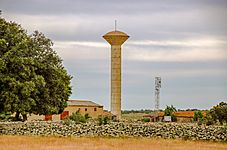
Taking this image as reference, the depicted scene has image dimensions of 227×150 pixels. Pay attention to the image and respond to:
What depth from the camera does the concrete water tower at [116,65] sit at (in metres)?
64.9

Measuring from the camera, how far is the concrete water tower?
64.9m

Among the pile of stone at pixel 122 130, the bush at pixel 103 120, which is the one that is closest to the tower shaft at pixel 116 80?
the bush at pixel 103 120

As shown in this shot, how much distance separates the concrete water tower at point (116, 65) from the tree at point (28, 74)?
350 inches

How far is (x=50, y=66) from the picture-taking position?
180 ft

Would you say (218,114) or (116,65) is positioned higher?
(116,65)

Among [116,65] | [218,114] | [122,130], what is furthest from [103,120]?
[116,65]

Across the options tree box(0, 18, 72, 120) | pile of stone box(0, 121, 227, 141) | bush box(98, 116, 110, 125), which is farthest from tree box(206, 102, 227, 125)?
tree box(0, 18, 72, 120)

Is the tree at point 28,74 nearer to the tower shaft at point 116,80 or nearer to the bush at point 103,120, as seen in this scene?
the bush at point 103,120

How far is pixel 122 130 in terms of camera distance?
4803 cm

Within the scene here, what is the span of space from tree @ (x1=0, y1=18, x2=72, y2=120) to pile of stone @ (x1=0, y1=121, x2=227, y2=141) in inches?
99.2

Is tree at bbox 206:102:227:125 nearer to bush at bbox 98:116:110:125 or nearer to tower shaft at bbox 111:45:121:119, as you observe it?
bush at bbox 98:116:110:125

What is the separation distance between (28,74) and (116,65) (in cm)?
1578

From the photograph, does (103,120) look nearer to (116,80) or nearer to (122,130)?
(122,130)

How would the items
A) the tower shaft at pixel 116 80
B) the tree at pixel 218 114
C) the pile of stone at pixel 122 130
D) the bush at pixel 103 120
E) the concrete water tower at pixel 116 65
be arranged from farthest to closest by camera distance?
1. the tower shaft at pixel 116 80
2. the concrete water tower at pixel 116 65
3. the tree at pixel 218 114
4. the bush at pixel 103 120
5. the pile of stone at pixel 122 130
